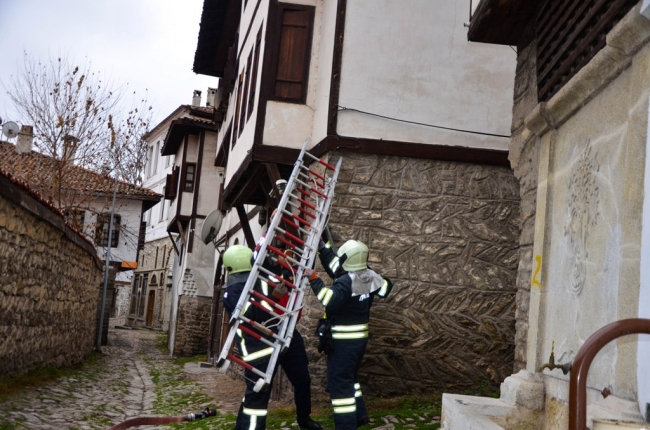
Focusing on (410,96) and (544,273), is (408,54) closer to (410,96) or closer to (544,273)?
(410,96)

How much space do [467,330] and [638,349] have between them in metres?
6.33

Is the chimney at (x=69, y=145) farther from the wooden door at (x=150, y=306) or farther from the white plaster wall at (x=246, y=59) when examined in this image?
the wooden door at (x=150, y=306)

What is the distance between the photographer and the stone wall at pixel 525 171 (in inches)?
238

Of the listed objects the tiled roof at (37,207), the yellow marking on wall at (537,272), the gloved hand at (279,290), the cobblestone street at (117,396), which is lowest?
the cobblestone street at (117,396)

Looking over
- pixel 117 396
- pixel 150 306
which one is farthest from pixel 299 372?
pixel 150 306

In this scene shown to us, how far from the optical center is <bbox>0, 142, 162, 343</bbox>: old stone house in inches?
958

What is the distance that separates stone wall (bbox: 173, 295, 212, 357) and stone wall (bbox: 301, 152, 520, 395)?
12.7m

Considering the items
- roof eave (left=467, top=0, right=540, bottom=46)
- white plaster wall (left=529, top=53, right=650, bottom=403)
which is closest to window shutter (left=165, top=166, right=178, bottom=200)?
roof eave (left=467, top=0, right=540, bottom=46)

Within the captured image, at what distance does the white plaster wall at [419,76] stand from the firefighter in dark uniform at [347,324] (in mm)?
3013

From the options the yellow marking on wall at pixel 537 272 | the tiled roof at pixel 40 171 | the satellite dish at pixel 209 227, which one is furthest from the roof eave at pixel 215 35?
the yellow marking on wall at pixel 537 272

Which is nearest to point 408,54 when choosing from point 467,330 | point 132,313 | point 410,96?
point 410,96

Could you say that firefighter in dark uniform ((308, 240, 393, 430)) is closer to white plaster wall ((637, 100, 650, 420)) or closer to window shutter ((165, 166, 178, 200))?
white plaster wall ((637, 100, 650, 420))

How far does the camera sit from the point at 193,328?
2222 cm

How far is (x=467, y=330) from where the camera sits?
33.5 ft
